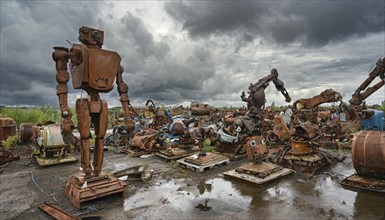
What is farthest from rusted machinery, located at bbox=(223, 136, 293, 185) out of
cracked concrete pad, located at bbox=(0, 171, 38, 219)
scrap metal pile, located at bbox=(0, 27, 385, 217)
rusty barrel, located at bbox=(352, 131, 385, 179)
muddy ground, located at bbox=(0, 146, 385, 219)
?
cracked concrete pad, located at bbox=(0, 171, 38, 219)

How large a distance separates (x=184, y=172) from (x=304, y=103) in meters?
3.59

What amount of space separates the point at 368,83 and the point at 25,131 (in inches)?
528

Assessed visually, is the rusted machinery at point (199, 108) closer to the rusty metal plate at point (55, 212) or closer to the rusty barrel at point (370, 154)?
the rusty barrel at point (370, 154)

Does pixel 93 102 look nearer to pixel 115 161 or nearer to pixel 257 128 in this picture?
pixel 115 161

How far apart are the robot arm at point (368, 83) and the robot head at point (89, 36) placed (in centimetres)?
656

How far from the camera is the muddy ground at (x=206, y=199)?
3.76 metres

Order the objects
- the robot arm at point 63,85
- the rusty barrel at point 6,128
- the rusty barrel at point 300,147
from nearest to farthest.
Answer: the robot arm at point 63,85 < the rusty barrel at point 300,147 < the rusty barrel at point 6,128

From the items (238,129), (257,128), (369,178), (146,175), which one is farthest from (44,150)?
(369,178)

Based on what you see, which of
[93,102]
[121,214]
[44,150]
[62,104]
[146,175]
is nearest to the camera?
[121,214]

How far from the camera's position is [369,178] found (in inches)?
189

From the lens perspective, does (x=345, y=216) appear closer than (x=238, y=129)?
Yes

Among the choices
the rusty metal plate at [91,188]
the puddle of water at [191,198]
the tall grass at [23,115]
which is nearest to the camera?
the puddle of water at [191,198]

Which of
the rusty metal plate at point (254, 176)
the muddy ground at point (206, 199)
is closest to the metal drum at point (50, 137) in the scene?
the muddy ground at point (206, 199)

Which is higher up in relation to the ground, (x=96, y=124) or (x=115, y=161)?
(x=96, y=124)
